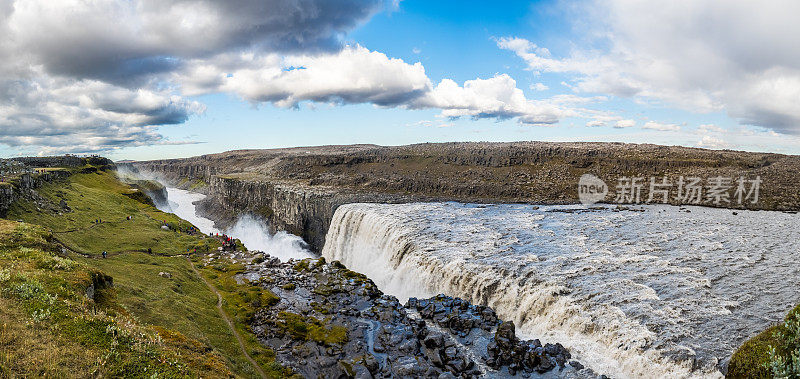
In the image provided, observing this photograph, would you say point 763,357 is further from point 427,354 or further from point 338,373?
point 338,373

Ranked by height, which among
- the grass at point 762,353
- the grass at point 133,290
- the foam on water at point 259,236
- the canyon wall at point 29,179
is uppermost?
the canyon wall at point 29,179

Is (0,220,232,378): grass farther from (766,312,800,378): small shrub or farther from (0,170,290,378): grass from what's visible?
(766,312,800,378): small shrub

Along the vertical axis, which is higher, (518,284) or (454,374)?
(518,284)

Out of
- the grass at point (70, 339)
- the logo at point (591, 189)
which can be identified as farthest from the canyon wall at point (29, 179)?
the logo at point (591, 189)

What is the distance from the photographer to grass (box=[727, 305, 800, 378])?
10852 millimetres

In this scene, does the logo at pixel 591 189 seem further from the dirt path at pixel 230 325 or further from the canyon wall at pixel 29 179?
the canyon wall at pixel 29 179

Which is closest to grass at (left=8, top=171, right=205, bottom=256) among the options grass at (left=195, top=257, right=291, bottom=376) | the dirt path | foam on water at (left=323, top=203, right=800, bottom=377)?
grass at (left=195, top=257, right=291, bottom=376)

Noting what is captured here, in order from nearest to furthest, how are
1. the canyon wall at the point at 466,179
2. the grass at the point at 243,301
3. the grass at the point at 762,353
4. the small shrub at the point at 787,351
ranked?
1. the small shrub at the point at 787,351
2. the grass at the point at 762,353
3. the grass at the point at 243,301
4. the canyon wall at the point at 466,179

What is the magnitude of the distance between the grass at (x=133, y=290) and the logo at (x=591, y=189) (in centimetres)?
6720

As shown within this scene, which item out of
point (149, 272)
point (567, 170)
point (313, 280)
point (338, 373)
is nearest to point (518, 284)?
point (338, 373)

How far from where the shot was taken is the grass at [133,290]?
45.4 ft

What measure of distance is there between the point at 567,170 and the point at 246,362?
91.8 meters

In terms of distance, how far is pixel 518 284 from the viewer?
29500 mm

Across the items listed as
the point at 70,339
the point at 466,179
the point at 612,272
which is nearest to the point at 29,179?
the point at 70,339
